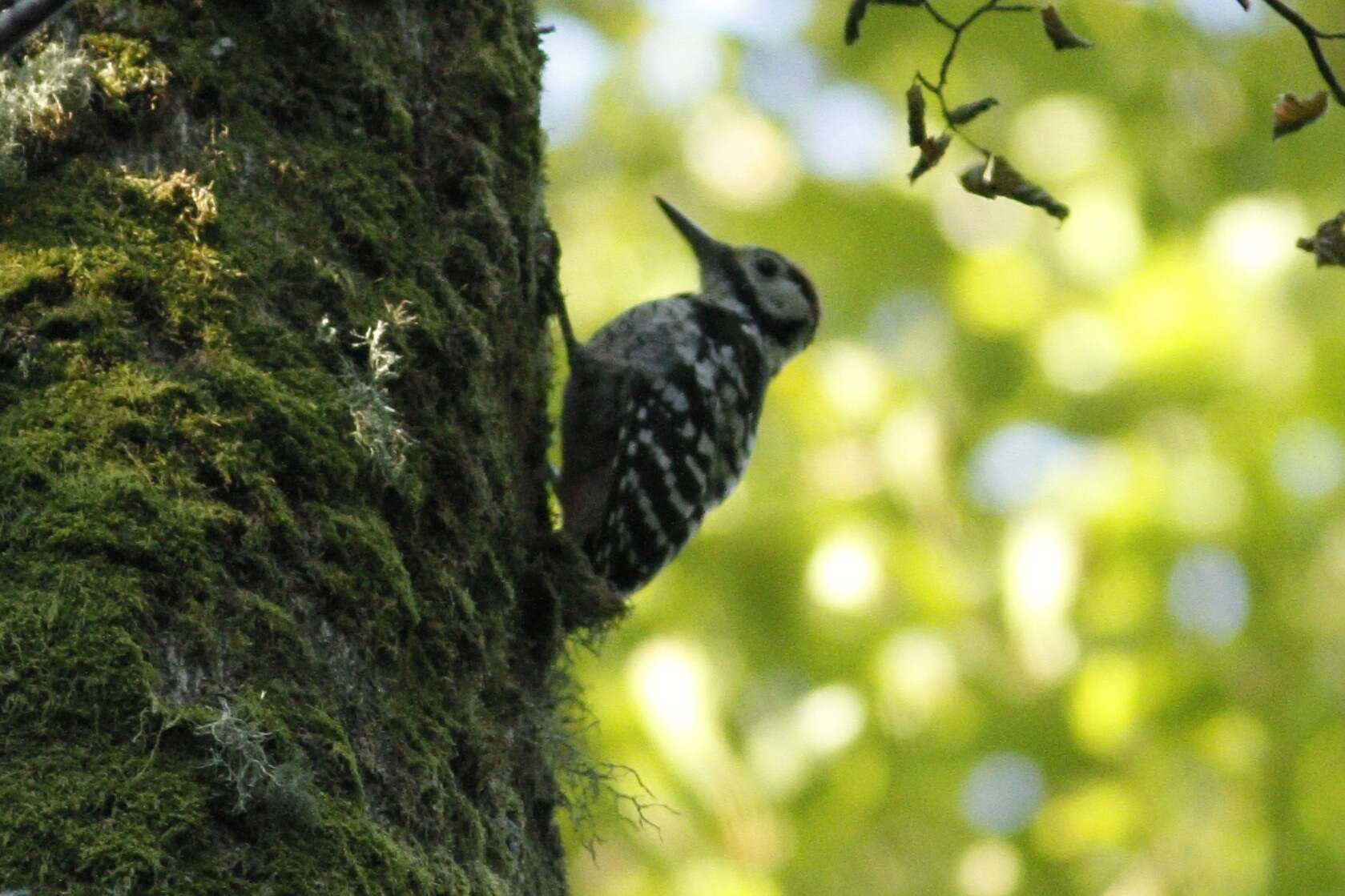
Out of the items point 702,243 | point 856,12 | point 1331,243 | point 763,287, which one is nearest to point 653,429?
point 763,287

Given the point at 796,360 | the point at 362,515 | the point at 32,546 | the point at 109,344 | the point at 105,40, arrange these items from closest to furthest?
the point at 32,546 → the point at 109,344 → the point at 362,515 → the point at 105,40 → the point at 796,360

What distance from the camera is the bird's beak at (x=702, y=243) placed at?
5.38m

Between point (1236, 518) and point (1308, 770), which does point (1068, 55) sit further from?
point (1308, 770)

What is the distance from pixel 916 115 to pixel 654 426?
2.21 m

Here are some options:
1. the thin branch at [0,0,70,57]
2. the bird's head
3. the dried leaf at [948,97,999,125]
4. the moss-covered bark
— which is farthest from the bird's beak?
the thin branch at [0,0,70,57]

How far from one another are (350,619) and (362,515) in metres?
0.17

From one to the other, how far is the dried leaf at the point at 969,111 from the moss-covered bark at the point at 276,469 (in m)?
0.86

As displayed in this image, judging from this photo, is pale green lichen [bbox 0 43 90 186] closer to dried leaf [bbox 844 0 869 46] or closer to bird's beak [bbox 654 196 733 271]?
dried leaf [bbox 844 0 869 46]

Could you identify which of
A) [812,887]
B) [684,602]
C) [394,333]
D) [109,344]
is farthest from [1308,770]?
[109,344]

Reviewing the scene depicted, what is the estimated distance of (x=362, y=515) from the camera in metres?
2.21

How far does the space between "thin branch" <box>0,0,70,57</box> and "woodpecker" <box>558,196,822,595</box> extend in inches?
89.2

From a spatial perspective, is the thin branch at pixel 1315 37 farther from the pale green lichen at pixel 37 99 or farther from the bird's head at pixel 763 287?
the bird's head at pixel 763 287

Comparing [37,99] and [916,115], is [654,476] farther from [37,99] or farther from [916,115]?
[37,99]

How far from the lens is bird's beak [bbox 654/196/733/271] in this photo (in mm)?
5383
